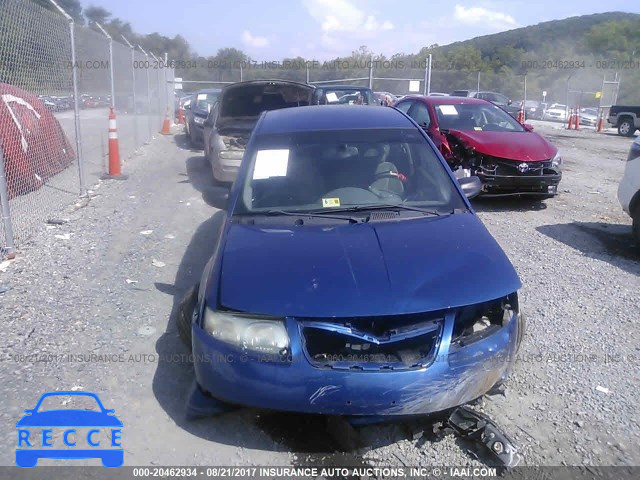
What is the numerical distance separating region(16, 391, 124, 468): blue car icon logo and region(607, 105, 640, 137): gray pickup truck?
22965 millimetres

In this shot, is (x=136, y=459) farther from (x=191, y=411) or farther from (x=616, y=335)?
(x=616, y=335)

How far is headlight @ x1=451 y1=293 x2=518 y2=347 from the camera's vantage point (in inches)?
113

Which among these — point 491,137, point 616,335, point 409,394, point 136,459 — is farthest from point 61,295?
point 491,137

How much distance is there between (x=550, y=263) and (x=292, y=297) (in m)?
4.02

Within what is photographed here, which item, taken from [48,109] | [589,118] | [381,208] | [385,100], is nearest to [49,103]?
[48,109]

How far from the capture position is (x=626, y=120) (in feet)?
71.3

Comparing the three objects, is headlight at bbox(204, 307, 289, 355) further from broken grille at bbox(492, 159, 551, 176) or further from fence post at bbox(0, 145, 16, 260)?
broken grille at bbox(492, 159, 551, 176)

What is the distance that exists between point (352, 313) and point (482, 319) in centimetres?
80

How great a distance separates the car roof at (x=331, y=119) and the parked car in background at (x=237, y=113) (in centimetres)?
432

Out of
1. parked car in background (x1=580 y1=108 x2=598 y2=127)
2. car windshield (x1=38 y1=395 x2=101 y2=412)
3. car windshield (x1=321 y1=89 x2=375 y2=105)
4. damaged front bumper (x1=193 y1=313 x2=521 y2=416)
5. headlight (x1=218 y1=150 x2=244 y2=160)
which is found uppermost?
car windshield (x1=321 y1=89 x2=375 y2=105)

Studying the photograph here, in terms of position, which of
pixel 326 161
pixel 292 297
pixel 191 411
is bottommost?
pixel 191 411

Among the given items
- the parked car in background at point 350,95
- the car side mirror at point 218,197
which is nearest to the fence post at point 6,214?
the car side mirror at point 218,197

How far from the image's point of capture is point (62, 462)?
291cm

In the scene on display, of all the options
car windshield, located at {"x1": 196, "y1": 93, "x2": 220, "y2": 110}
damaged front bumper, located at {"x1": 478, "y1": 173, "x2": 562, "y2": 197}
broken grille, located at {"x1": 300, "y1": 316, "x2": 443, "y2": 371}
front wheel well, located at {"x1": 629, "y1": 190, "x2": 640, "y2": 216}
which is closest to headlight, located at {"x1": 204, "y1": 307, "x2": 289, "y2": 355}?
broken grille, located at {"x1": 300, "y1": 316, "x2": 443, "y2": 371}
